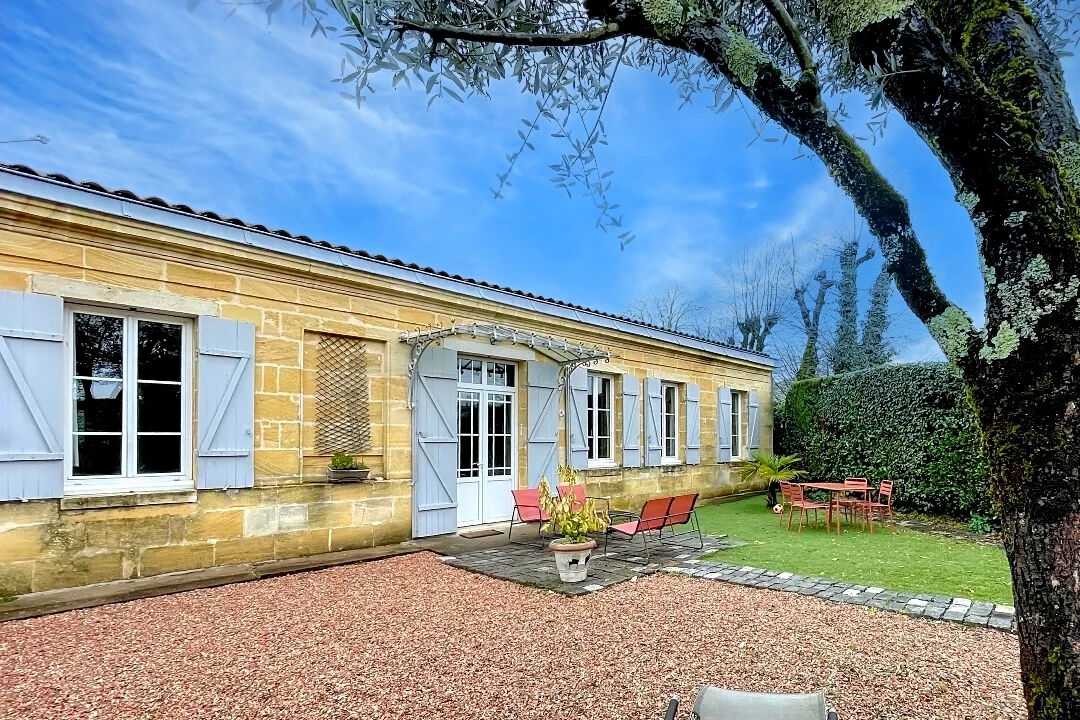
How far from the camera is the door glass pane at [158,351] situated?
19.3ft

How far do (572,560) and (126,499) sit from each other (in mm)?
3947

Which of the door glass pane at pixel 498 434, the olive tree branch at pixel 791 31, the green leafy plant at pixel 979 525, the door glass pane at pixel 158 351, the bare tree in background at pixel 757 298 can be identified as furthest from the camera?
the bare tree in background at pixel 757 298

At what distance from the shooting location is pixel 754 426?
14.3 metres

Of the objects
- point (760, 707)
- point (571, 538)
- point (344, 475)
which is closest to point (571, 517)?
point (571, 538)

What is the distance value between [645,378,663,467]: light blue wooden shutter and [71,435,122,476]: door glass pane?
7.98 m

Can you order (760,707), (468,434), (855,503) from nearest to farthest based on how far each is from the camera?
(760,707)
(468,434)
(855,503)

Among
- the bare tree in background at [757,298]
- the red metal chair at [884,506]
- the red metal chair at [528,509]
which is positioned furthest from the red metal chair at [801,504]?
the bare tree in background at [757,298]

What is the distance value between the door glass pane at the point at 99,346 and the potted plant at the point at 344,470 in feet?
7.18

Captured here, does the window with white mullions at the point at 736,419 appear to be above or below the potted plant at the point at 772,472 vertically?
above

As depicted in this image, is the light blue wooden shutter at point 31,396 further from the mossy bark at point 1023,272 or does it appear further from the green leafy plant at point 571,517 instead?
the mossy bark at point 1023,272

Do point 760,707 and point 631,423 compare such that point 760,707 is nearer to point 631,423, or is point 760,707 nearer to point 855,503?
point 855,503

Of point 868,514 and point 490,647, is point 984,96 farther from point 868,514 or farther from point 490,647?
point 868,514

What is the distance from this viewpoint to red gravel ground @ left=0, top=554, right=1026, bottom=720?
3.33 m

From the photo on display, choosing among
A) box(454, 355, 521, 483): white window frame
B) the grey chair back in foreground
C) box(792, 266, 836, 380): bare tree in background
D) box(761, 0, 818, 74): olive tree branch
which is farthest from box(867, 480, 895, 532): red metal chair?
box(792, 266, 836, 380): bare tree in background
